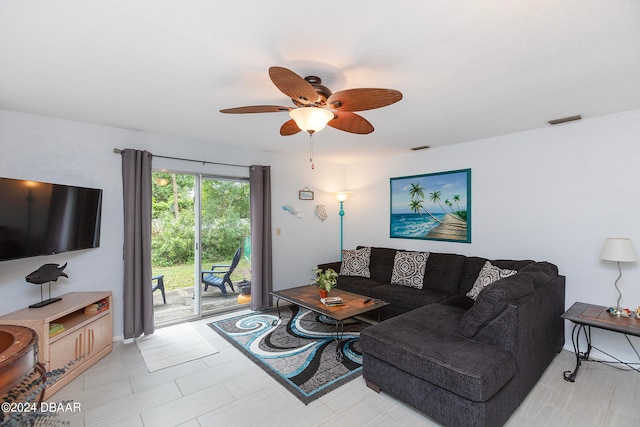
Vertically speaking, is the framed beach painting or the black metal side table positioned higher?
the framed beach painting

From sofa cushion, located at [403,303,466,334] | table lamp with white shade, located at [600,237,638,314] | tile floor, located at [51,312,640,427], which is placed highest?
table lamp with white shade, located at [600,237,638,314]

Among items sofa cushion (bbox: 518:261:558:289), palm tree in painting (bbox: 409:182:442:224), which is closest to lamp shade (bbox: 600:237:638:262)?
sofa cushion (bbox: 518:261:558:289)

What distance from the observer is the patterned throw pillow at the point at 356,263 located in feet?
14.7

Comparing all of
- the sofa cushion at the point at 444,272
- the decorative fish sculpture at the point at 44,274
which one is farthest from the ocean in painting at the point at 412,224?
the decorative fish sculpture at the point at 44,274

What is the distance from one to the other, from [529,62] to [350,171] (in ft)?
12.2

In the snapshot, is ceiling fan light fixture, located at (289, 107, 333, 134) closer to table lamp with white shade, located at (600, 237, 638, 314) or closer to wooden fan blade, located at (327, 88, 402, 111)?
wooden fan blade, located at (327, 88, 402, 111)

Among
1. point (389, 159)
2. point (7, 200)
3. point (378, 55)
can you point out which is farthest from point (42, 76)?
point (389, 159)

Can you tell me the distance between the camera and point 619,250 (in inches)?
101

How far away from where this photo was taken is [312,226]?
509 cm

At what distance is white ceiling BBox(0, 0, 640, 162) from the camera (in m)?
1.43

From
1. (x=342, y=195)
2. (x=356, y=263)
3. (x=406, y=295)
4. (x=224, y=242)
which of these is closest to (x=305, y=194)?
(x=342, y=195)

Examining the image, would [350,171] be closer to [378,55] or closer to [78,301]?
[378,55]

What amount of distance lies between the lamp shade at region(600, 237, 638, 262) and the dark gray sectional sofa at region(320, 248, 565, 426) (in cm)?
45

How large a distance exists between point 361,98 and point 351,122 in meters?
0.43
